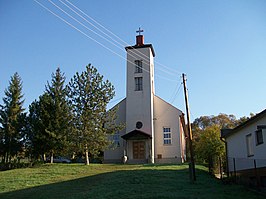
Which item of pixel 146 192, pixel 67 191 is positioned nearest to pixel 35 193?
pixel 67 191

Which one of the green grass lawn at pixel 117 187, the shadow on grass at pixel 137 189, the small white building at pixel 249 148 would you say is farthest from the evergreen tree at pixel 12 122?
the small white building at pixel 249 148

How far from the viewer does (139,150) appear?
34375 millimetres

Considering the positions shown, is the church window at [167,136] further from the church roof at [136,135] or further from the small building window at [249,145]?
the small building window at [249,145]

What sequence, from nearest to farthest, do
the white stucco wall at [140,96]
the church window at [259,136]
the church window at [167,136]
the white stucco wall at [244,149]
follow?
the white stucco wall at [244,149] → the church window at [259,136] → the white stucco wall at [140,96] → the church window at [167,136]

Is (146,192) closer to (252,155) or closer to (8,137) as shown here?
(252,155)

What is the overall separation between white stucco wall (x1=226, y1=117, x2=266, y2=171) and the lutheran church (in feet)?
37.9

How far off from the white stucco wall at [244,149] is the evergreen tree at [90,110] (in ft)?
37.3

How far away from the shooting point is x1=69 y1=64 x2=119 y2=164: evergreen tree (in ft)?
94.7

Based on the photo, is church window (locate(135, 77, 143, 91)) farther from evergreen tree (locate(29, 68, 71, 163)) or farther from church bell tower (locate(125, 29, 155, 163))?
evergreen tree (locate(29, 68, 71, 163))

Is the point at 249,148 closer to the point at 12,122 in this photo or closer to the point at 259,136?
the point at 259,136

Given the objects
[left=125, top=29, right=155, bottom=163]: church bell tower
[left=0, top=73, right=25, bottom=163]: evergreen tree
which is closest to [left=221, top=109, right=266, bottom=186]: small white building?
[left=125, top=29, right=155, bottom=163]: church bell tower

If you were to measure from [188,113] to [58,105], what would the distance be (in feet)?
58.1

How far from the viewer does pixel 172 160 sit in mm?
33969

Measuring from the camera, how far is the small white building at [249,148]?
53.8 ft
